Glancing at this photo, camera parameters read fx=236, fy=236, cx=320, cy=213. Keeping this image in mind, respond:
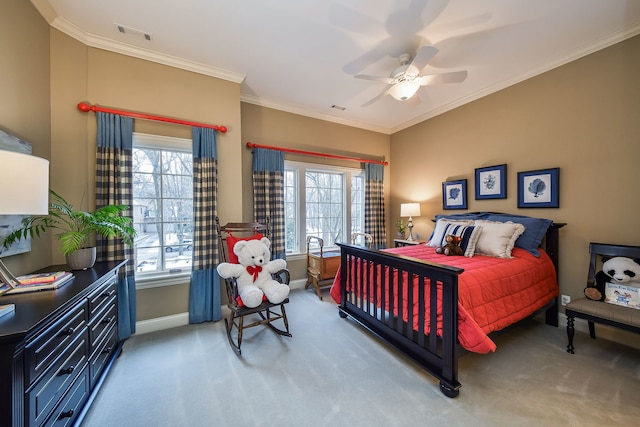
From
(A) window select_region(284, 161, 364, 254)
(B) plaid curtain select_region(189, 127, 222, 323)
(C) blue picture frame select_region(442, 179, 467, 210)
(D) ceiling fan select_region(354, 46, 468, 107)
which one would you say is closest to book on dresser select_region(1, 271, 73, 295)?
(B) plaid curtain select_region(189, 127, 222, 323)

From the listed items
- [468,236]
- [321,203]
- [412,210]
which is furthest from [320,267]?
[468,236]

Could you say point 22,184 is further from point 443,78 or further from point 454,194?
point 454,194

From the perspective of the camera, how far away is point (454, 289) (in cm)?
158

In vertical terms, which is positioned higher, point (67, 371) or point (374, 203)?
point (374, 203)

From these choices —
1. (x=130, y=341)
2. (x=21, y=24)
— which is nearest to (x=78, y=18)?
(x=21, y=24)

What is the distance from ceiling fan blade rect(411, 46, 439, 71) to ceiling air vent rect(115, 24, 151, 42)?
2.46 meters

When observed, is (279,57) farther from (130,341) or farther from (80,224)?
(130,341)

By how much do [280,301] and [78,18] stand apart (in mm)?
3059

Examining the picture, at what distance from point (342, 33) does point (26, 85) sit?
2.55 meters

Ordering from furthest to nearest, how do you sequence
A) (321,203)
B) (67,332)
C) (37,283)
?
(321,203), (37,283), (67,332)

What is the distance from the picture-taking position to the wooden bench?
72.1 inches

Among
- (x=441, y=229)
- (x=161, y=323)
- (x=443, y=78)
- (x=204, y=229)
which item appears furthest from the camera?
(x=441, y=229)

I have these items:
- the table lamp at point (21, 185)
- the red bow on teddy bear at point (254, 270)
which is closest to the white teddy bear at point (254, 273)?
the red bow on teddy bear at point (254, 270)

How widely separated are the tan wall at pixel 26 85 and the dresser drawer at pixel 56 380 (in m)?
0.82
